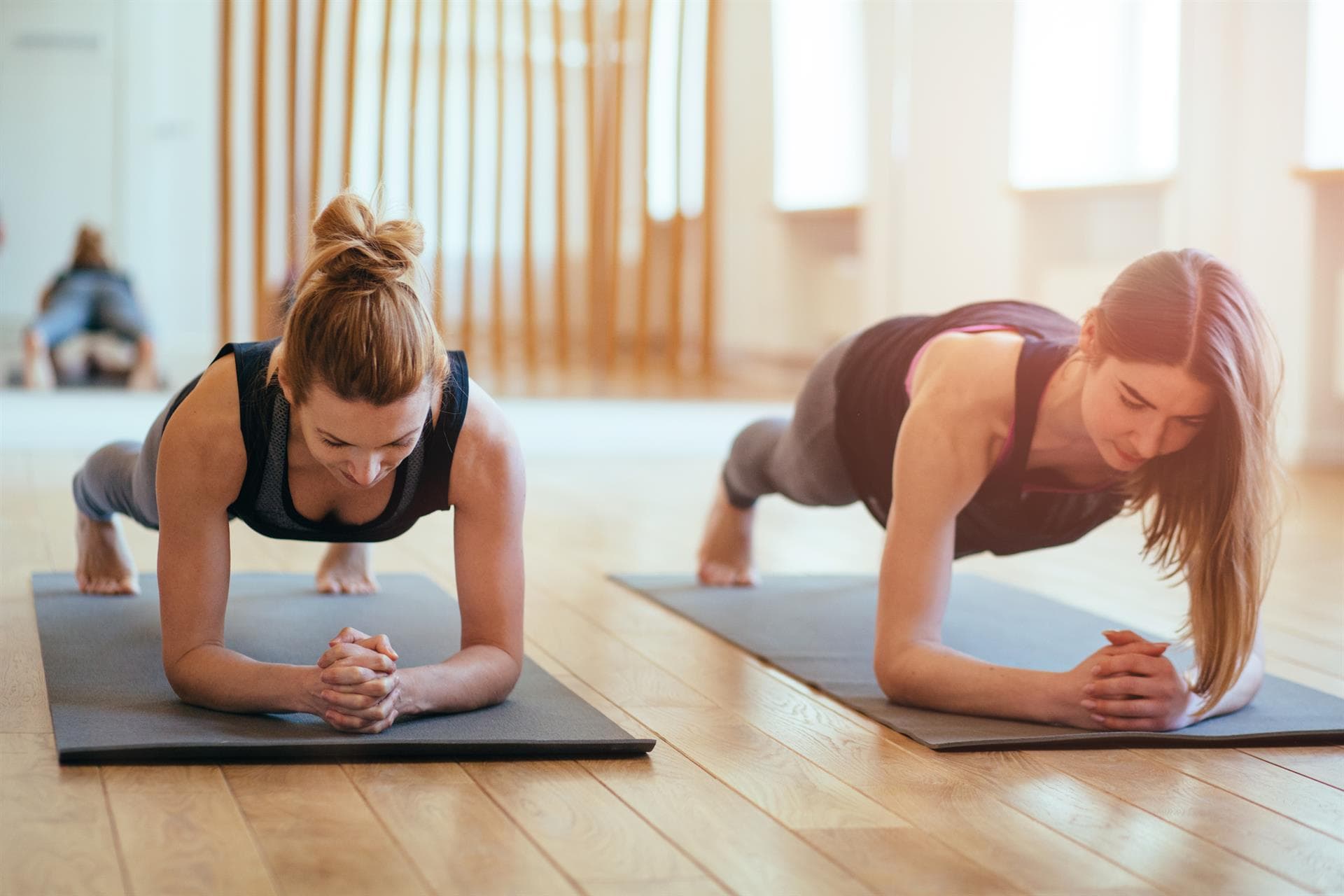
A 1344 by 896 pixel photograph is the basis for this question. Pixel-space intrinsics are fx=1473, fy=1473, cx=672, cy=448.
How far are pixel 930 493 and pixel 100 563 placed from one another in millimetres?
1219

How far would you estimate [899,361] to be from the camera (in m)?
1.84

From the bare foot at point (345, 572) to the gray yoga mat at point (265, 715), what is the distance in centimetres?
4

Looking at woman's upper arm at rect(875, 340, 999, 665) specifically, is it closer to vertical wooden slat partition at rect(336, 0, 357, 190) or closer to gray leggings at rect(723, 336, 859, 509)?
gray leggings at rect(723, 336, 859, 509)

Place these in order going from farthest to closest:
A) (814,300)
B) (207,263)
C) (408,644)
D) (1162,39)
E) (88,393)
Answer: (814,300)
(207,263)
(1162,39)
(88,393)
(408,644)

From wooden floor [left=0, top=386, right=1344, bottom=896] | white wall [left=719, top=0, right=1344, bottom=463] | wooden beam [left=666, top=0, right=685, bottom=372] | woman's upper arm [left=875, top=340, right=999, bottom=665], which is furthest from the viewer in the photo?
wooden beam [left=666, top=0, right=685, bottom=372]

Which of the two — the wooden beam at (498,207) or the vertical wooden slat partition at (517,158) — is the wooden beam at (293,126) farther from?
the wooden beam at (498,207)

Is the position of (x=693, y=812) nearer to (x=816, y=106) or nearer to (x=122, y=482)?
(x=122, y=482)

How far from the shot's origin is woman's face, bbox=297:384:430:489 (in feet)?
4.17

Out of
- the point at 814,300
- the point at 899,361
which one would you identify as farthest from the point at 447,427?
the point at 814,300

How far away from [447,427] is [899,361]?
0.65 meters

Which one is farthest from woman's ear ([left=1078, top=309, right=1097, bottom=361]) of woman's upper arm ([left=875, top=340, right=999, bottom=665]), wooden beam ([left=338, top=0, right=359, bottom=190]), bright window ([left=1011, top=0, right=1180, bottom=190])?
wooden beam ([left=338, top=0, right=359, bottom=190])

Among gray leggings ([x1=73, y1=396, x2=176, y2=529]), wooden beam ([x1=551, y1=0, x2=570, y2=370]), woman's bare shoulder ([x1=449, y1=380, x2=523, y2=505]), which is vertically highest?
wooden beam ([x1=551, y1=0, x2=570, y2=370])

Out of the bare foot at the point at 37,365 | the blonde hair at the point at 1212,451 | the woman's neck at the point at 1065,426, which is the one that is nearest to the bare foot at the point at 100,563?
the woman's neck at the point at 1065,426

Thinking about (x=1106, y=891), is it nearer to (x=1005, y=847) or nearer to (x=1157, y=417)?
(x=1005, y=847)
